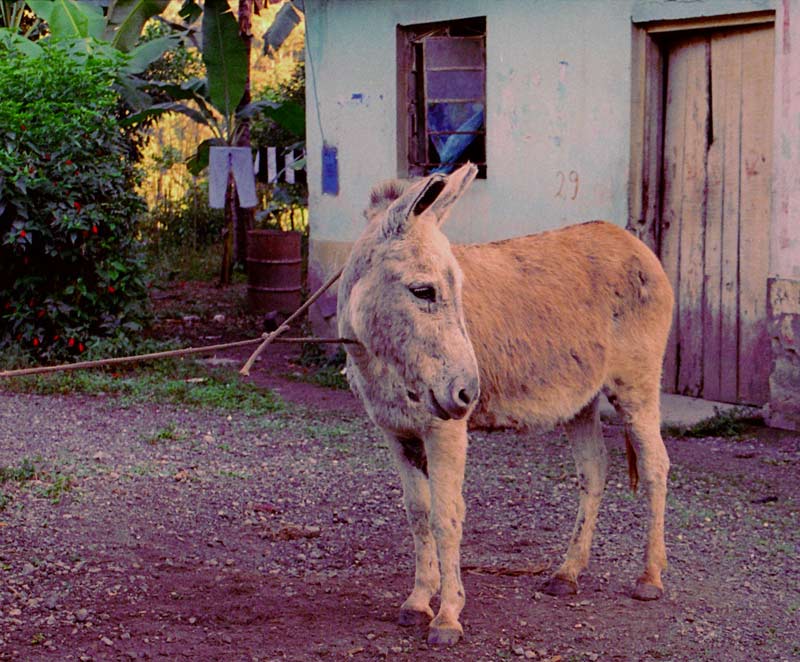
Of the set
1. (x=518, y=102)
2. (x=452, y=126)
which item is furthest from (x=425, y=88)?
(x=518, y=102)

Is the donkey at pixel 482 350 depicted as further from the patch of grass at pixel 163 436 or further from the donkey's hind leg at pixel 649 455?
the patch of grass at pixel 163 436

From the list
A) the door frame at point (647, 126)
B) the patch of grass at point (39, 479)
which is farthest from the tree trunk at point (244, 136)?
the patch of grass at point (39, 479)

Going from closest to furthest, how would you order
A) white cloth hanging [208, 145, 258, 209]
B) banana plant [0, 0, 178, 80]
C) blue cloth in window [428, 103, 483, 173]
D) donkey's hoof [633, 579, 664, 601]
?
donkey's hoof [633, 579, 664, 601] < blue cloth in window [428, 103, 483, 173] < banana plant [0, 0, 178, 80] < white cloth hanging [208, 145, 258, 209]

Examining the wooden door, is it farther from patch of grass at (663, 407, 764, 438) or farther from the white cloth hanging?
the white cloth hanging

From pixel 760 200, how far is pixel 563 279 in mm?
3741

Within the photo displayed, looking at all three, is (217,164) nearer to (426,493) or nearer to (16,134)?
(16,134)

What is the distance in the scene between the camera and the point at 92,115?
1010 cm

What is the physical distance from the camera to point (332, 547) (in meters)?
5.54

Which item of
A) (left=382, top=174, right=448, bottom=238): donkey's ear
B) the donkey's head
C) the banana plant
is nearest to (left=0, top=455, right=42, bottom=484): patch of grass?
the donkey's head

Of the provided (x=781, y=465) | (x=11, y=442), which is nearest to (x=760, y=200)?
(x=781, y=465)

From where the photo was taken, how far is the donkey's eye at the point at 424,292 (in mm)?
3826

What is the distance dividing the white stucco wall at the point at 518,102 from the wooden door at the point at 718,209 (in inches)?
15.1

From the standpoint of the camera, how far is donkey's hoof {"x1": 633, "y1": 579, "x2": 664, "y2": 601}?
480 centimetres

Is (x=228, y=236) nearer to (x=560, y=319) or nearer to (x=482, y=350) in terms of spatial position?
(x=560, y=319)
